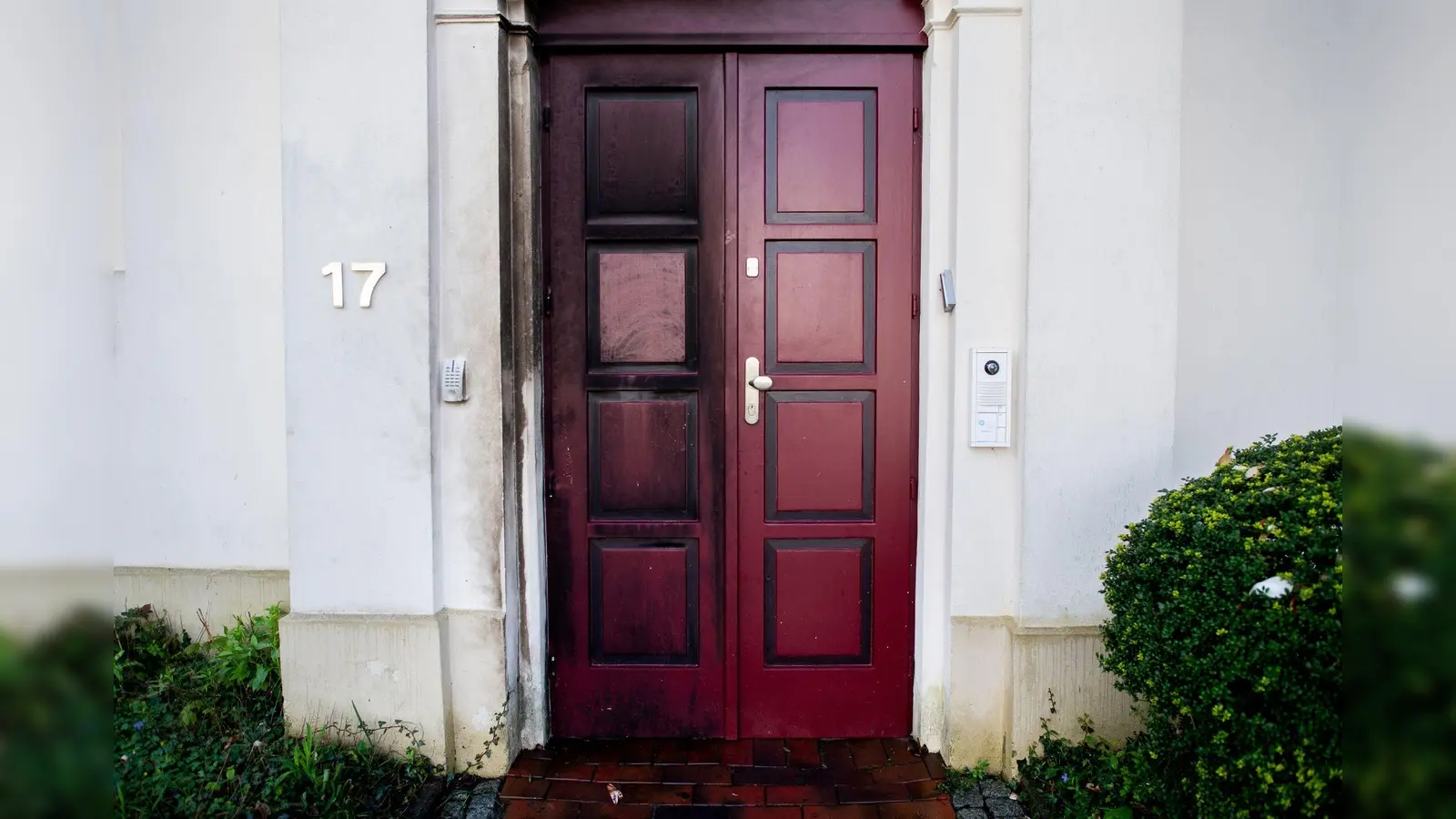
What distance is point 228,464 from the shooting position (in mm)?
3785

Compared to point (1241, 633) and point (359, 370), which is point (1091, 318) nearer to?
point (1241, 633)

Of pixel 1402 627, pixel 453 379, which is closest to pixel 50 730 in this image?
pixel 1402 627

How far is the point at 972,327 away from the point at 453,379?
6.90 feet

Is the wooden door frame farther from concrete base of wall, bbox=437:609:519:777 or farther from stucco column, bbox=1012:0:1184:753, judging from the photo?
stucco column, bbox=1012:0:1184:753

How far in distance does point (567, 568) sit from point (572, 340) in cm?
101

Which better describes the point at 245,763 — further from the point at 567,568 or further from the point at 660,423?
the point at 660,423

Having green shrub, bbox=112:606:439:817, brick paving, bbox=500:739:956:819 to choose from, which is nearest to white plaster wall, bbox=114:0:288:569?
green shrub, bbox=112:606:439:817

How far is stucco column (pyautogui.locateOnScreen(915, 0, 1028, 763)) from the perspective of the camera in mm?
3055

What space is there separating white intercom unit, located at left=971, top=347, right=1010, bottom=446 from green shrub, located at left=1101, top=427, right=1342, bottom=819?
63 centimetres

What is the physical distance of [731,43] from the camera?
3.26 meters

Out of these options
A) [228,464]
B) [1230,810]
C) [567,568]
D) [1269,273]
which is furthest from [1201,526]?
[228,464]

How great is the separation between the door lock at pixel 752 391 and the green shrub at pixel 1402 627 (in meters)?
2.59

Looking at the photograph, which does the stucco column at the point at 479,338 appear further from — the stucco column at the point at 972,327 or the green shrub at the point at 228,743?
the stucco column at the point at 972,327

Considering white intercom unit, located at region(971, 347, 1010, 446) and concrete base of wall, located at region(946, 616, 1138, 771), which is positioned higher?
white intercom unit, located at region(971, 347, 1010, 446)
